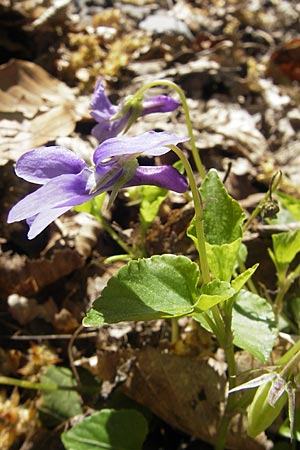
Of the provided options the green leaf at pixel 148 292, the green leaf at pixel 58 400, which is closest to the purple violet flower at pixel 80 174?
the green leaf at pixel 148 292

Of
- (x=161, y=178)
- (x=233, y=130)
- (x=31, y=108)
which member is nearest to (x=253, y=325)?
(x=161, y=178)

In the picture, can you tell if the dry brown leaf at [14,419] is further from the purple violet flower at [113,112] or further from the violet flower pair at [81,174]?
the purple violet flower at [113,112]

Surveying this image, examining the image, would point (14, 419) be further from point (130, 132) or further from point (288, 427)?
point (130, 132)

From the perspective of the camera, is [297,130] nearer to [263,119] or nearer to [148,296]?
[263,119]

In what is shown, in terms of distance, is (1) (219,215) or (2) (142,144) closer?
(2) (142,144)

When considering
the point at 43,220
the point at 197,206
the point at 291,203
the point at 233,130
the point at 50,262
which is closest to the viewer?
the point at 43,220

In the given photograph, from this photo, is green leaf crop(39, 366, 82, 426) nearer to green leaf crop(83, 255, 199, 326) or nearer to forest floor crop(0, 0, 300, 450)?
forest floor crop(0, 0, 300, 450)
